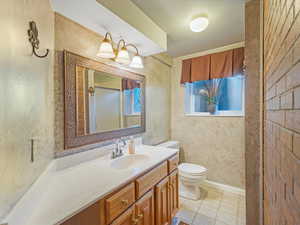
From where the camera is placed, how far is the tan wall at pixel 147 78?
1144mm

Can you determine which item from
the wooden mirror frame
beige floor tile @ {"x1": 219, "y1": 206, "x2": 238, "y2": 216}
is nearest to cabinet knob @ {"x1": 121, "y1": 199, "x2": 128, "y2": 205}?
the wooden mirror frame

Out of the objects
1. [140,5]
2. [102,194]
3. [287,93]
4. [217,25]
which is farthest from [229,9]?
[102,194]

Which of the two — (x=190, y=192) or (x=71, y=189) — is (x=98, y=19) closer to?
(x=71, y=189)

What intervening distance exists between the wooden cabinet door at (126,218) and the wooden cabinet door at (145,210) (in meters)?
0.05

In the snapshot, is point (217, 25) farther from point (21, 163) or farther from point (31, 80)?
point (21, 163)

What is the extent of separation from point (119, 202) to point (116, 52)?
55.9 inches

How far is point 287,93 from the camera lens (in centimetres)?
48

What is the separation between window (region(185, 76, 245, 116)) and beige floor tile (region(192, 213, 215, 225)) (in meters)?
1.51

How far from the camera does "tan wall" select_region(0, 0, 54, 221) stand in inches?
18.6

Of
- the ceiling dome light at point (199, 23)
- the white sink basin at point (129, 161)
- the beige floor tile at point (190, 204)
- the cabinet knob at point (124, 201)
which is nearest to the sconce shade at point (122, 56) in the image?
the ceiling dome light at point (199, 23)

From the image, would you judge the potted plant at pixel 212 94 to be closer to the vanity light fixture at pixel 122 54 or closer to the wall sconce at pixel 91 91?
the vanity light fixture at pixel 122 54

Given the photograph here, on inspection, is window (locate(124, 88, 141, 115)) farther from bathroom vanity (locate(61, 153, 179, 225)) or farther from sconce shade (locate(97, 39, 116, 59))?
A: bathroom vanity (locate(61, 153, 179, 225))

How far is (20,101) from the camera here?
1.95 feet

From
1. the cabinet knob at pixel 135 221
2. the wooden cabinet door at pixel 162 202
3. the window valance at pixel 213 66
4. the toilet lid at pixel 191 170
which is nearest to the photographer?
the cabinet knob at pixel 135 221
